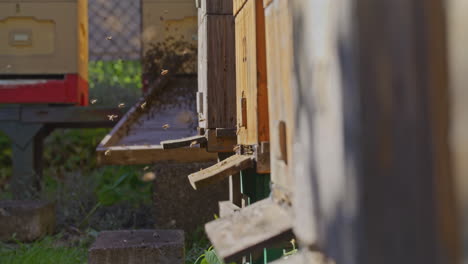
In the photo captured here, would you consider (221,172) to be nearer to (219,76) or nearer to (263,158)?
(263,158)

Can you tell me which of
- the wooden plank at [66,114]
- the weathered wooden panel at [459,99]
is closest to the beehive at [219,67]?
the weathered wooden panel at [459,99]

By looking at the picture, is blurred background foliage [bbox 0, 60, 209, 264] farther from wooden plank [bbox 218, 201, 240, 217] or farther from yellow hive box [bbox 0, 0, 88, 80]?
yellow hive box [bbox 0, 0, 88, 80]

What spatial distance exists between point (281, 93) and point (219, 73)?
86.1 inches

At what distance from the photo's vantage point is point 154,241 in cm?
406

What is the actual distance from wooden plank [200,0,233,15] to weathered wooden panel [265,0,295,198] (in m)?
1.90

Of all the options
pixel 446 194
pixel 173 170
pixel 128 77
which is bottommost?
pixel 173 170

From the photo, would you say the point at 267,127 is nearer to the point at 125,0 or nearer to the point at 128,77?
the point at 125,0

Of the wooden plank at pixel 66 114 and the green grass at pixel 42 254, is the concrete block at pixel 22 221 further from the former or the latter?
the wooden plank at pixel 66 114

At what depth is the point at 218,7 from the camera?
13.3 feet

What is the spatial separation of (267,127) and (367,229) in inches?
58.5

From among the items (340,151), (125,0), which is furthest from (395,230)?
(125,0)

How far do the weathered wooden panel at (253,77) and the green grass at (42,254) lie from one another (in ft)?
10.2

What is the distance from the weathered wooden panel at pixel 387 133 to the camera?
105cm

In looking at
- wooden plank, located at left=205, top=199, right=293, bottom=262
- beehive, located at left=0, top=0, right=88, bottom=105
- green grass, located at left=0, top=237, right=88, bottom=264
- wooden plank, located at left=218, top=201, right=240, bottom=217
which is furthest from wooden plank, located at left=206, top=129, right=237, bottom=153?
beehive, located at left=0, top=0, right=88, bottom=105
